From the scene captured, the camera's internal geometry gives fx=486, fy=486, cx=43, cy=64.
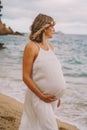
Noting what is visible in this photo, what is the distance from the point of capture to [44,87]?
142 inches

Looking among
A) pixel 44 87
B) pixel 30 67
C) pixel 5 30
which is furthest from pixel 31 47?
pixel 5 30

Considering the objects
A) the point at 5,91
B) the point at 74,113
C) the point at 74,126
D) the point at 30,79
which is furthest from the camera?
the point at 5,91

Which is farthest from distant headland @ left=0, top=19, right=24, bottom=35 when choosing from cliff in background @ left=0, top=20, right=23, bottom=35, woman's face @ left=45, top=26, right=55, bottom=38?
woman's face @ left=45, top=26, right=55, bottom=38

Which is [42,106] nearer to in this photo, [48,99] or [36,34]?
[48,99]

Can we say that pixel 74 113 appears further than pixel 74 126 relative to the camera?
Yes

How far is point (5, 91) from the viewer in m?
12.5

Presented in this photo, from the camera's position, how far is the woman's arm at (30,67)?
3.56m

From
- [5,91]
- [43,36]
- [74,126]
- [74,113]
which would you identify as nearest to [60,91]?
[43,36]

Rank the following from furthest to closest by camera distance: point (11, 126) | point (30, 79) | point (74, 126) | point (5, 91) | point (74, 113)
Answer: point (5, 91)
point (74, 113)
point (74, 126)
point (11, 126)
point (30, 79)

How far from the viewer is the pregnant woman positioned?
3572 mm

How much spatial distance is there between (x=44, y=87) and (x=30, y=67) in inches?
7.2

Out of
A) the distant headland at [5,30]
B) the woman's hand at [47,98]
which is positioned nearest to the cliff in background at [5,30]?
the distant headland at [5,30]

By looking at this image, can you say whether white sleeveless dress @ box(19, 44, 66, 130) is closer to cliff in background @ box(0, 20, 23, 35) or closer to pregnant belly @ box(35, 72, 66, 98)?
pregnant belly @ box(35, 72, 66, 98)

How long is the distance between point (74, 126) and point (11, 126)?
241 cm
